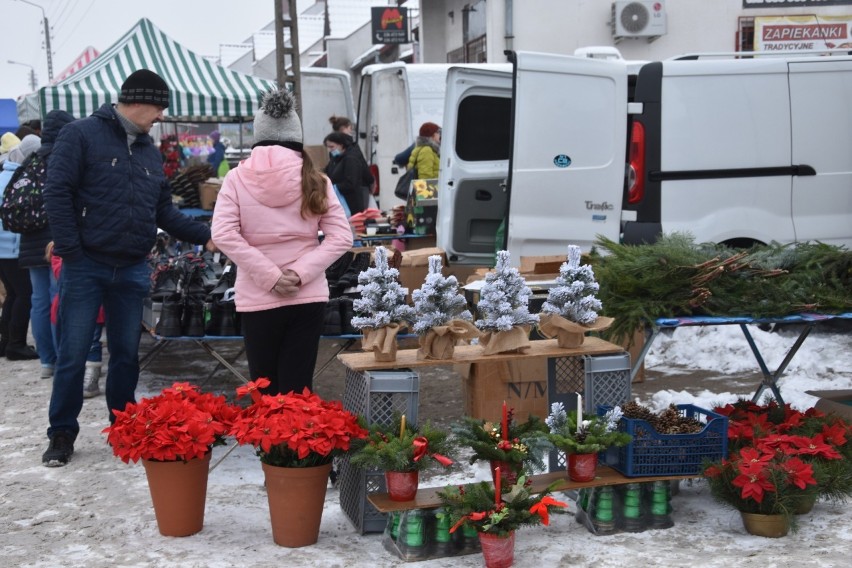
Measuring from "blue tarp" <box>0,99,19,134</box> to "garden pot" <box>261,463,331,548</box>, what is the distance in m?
16.8

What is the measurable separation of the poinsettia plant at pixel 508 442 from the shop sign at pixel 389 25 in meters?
20.4

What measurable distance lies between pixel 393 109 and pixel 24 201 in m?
7.58

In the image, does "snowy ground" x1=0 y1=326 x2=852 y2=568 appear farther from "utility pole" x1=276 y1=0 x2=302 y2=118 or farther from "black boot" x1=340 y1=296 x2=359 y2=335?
"utility pole" x1=276 y1=0 x2=302 y2=118

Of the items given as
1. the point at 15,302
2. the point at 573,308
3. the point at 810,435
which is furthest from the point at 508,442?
the point at 15,302

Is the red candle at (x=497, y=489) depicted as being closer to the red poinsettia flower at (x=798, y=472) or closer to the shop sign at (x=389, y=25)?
the red poinsettia flower at (x=798, y=472)

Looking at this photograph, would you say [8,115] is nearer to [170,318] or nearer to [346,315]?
[170,318]

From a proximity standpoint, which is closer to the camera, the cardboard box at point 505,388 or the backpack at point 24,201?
the cardboard box at point 505,388

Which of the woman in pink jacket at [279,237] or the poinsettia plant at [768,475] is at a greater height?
the woman in pink jacket at [279,237]

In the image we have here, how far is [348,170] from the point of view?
11859 millimetres

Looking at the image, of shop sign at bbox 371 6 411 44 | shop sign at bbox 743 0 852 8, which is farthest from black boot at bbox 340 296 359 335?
shop sign at bbox 371 6 411 44

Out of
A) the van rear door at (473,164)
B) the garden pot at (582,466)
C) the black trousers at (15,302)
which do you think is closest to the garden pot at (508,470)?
the garden pot at (582,466)

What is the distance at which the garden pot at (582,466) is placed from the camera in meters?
4.24

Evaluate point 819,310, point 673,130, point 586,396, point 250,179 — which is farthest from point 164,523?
point 673,130

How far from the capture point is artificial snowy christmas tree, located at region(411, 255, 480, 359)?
4.48 metres
